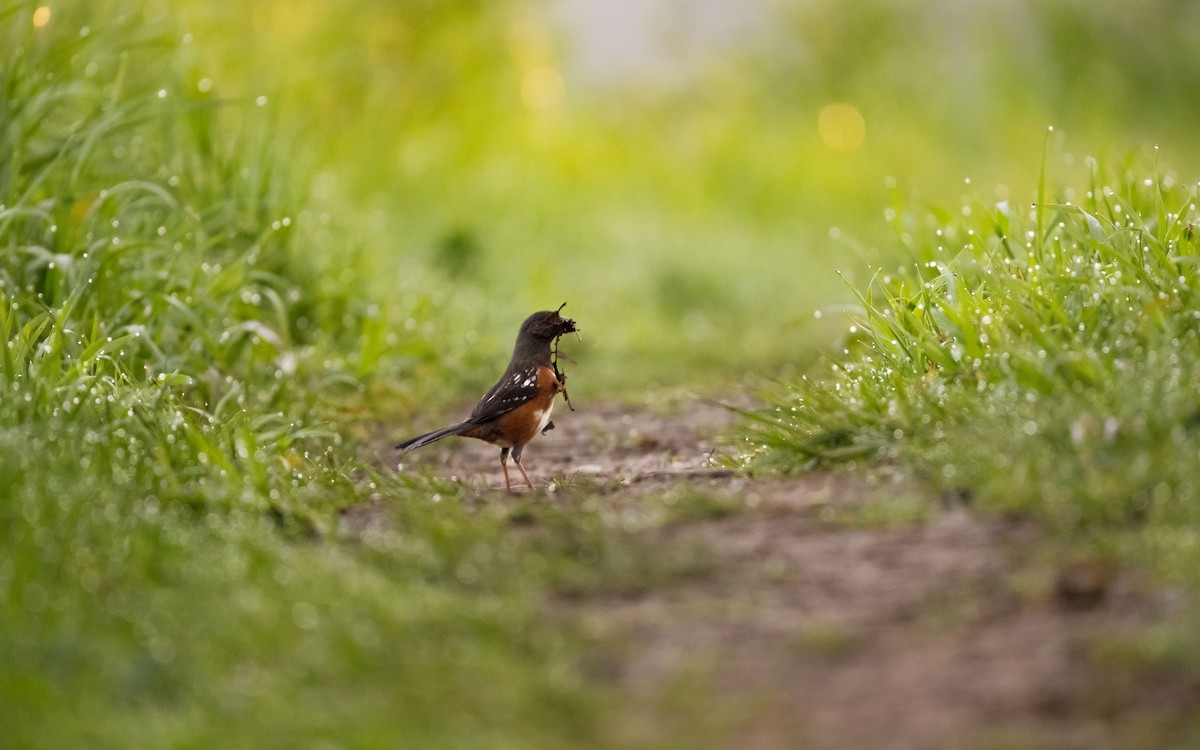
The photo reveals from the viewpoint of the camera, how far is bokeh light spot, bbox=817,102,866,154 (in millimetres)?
13727

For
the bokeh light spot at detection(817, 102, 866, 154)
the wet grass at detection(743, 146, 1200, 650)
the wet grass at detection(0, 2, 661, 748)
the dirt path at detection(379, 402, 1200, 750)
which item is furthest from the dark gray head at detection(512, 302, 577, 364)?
the bokeh light spot at detection(817, 102, 866, 154)

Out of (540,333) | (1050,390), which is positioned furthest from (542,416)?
(1050,390)

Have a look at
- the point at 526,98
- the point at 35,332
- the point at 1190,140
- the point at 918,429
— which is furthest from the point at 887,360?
the point at 1190,140

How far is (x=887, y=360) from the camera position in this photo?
4633mm

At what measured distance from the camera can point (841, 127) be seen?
46.2ft

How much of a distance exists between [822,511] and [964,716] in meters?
1.14

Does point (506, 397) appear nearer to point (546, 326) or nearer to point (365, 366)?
point (546, 326)

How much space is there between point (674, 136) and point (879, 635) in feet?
38.6

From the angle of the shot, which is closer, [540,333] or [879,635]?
[879,635]

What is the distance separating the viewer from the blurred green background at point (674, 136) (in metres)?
8.26

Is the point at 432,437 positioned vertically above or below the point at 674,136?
below

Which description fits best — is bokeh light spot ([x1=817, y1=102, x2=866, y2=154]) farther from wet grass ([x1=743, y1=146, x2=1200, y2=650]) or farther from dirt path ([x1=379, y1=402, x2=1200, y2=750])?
dirt path ([x1=379, y1=402, x2=1200, y2=750])

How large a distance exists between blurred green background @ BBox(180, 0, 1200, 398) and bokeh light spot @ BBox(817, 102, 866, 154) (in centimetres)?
3

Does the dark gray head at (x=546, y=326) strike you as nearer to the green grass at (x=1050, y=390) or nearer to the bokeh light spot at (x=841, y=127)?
the green grass at (x=1050, y=390)
